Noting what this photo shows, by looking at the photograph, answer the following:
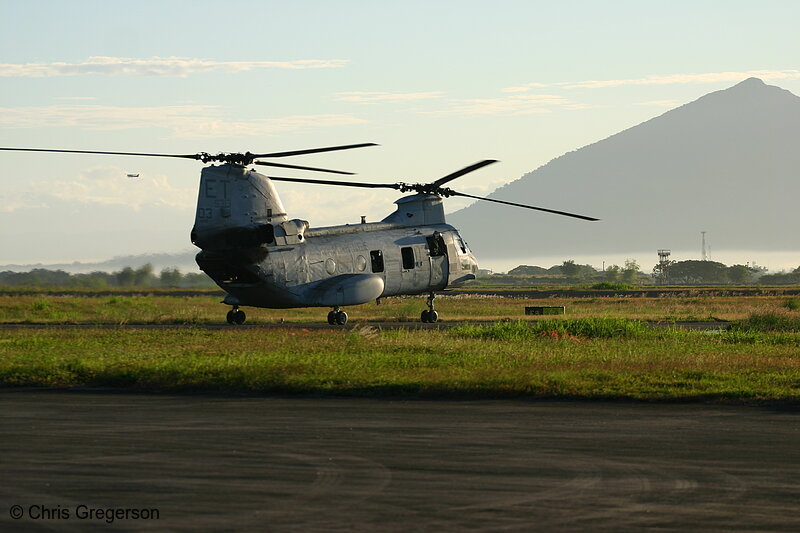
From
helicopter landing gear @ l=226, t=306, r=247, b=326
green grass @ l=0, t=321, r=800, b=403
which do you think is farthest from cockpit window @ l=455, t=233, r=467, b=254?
green grass @ l=0, t=321, r=800, b=403

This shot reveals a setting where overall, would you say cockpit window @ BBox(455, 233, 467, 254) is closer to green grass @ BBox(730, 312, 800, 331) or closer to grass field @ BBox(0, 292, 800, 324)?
grass field @ BBox(0, 292, 800, 324)

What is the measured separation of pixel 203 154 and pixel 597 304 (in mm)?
38676

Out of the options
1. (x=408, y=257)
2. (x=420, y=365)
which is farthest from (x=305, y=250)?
(x=420, y=365)

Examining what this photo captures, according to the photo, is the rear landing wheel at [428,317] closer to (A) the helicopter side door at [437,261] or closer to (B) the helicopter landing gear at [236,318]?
(A) the helicopter side door at [437,261]

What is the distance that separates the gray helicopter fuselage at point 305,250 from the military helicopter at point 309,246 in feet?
0.11

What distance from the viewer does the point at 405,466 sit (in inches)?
537

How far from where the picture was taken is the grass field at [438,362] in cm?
2189

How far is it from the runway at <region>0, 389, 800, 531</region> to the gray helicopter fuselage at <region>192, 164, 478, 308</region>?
1868 cm

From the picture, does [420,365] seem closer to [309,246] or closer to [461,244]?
[309,246]

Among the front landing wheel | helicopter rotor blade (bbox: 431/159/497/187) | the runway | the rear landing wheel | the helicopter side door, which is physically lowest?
the runway

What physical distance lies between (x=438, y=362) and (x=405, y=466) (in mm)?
12818

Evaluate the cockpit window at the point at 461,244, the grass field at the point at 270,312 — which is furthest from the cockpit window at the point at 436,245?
the grass field at the point at 270,312

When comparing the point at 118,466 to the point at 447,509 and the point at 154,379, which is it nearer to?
the point at 447,509

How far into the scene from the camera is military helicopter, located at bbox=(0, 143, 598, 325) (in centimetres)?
3831
